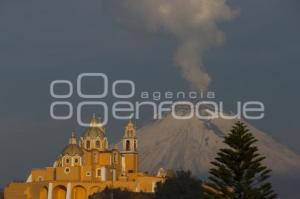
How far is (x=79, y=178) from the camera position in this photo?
292ft

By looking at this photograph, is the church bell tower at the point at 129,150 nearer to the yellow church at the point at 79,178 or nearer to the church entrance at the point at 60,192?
the yellow church at the point at 79,178

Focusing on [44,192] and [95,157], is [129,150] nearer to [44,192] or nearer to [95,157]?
[95,157]

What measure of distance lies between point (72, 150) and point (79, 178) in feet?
10.8

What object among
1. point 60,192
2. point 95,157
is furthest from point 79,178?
point 95,157

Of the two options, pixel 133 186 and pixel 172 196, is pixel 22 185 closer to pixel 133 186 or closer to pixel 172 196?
pixel 133 186

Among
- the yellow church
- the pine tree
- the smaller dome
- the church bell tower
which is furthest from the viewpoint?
the church bell tower

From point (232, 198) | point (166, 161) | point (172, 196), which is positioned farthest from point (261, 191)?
point (166, 161)

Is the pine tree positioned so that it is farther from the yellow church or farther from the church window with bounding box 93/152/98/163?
the church window with bounding box 93/152/98/163

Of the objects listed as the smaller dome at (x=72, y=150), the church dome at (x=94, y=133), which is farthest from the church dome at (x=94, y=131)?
the smaller dome at (x=72, y=150)

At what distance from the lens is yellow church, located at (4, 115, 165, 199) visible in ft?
287

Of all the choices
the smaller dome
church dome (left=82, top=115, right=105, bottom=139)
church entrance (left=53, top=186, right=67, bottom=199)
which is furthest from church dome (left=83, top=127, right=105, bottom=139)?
church entrance (left=53, top=186, right=67, bottom=199)

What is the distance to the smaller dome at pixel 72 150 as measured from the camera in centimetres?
9031

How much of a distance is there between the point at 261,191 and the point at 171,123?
369 feet

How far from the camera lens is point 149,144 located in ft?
501
